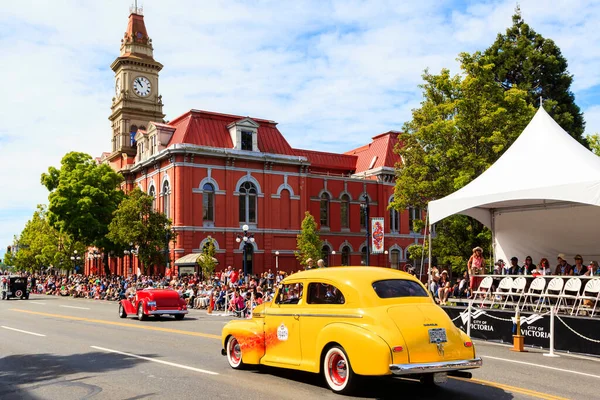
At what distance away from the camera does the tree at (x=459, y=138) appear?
30.0m

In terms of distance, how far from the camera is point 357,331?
830cm

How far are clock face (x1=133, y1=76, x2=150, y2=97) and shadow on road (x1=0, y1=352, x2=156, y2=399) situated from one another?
64.1 metres

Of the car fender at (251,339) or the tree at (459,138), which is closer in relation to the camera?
the car fender at (251,339)

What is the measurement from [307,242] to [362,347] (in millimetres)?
41043

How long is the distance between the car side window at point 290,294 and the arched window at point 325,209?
4652cm

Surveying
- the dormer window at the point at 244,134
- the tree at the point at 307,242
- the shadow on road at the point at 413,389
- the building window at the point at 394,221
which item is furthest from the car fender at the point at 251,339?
the building window at the point at 394,221

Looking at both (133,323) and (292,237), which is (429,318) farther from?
(292,237)

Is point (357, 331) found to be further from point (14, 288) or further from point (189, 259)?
point (14, 288)

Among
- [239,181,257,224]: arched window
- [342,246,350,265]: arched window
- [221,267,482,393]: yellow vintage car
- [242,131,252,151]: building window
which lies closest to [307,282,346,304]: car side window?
[221,267,482,393]: yellow vintage car

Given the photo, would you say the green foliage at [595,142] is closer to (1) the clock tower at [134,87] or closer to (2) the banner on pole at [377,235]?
(2) the banner on pole at [377,235]

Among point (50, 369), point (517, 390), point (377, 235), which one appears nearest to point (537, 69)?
point (377, 235)

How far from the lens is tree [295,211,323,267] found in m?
48.7

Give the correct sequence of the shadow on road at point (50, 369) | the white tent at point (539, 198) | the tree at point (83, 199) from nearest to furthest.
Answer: the shadow on road at point (50, 369)
the white tent at point (539, 198)
the tree at point (83, 199)

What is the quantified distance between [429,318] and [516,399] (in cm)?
157
